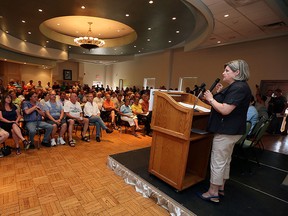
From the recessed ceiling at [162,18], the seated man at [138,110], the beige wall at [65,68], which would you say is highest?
the recessed ceiling at [162,18]

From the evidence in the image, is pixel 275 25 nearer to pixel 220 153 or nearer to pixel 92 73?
pixel 220 153

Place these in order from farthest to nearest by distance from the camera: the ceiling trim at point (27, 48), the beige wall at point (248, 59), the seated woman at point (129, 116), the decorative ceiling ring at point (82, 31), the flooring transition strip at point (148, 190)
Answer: the ceiling trim at point (27, 48) < the decorative ceiling ring at point (82, 31) < the beige wall at point (248, 59) < the seated woman at point (129, 116) < the flooring transition strip at point (148, 190)

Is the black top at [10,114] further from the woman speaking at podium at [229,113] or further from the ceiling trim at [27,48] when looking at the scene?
the ceiling trim at [27,48]

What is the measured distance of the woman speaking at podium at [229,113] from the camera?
1649mm

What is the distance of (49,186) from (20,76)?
13.9 meters

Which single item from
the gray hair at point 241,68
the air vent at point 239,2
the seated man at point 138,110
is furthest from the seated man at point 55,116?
the air vent at point 239,2

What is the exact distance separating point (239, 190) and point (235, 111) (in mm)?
1226

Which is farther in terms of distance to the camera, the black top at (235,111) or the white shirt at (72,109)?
the white shirt at (72,109)

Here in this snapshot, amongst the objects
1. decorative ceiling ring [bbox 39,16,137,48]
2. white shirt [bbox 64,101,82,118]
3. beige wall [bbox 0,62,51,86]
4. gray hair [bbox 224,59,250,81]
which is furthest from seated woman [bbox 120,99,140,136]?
beige wall [bbox 0,62,51,86]

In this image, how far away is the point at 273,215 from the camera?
1793mm

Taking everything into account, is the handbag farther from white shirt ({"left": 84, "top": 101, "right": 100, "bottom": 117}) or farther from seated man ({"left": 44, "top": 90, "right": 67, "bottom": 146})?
white shirt ({"left": 84, "top": 101, "right": 100, "bottom": 117})

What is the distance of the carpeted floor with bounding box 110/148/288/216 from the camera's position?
6.03 ft

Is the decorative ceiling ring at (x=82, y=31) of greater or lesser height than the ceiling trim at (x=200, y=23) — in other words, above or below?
above

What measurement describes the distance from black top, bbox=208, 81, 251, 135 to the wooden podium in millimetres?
256
